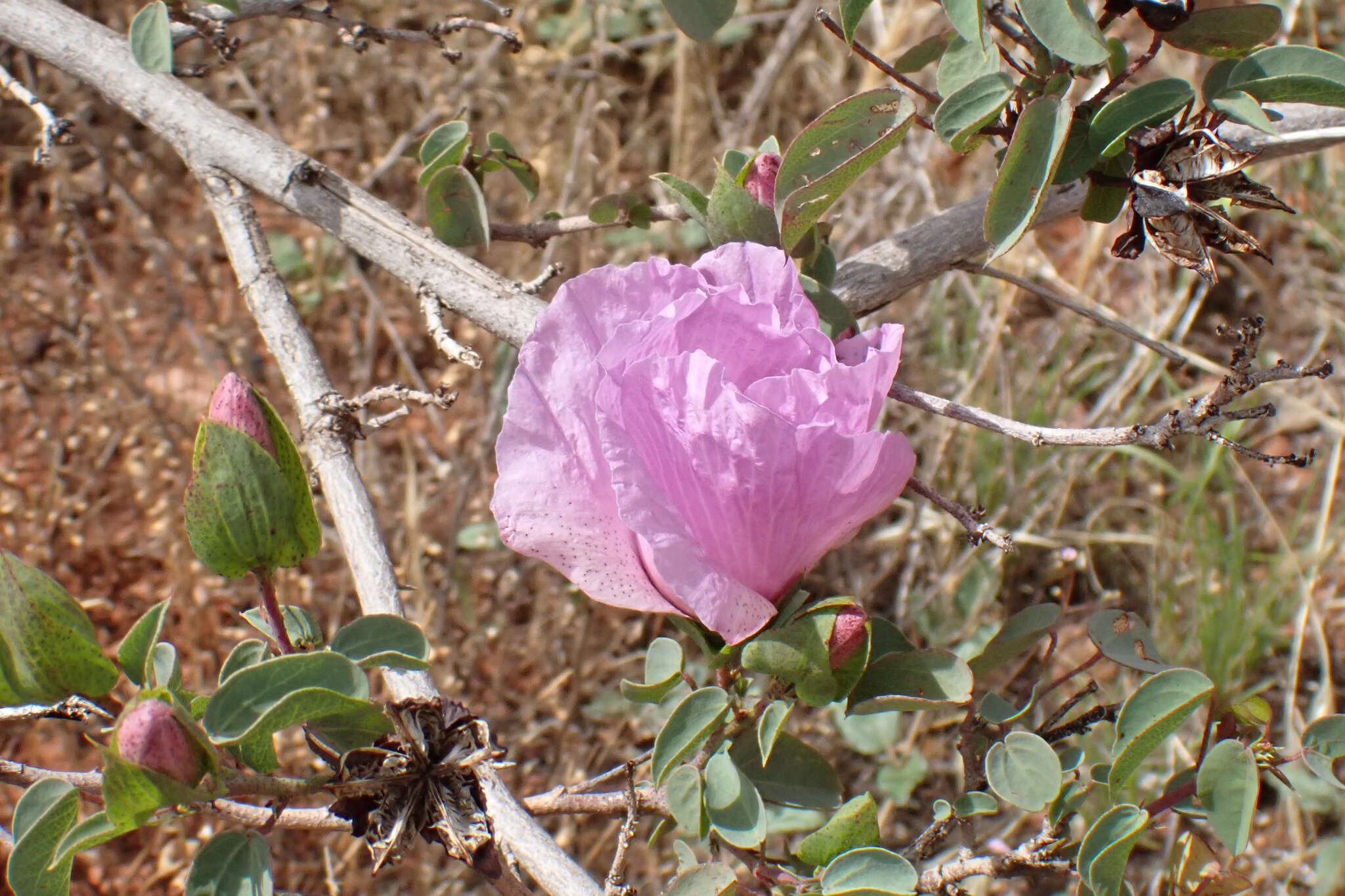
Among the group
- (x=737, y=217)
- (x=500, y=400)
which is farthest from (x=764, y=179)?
(x=500, y=400)

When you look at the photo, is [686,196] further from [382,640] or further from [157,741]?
[157,741]

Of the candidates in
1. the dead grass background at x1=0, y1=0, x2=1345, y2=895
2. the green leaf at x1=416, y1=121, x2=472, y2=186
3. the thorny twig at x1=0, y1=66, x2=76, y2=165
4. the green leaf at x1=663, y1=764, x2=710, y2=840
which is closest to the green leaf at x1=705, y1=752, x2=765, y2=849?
the green leaf at x1=663, y1=764, x2=710, y2=840

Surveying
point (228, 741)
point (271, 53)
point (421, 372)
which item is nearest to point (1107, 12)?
point (228, 741)

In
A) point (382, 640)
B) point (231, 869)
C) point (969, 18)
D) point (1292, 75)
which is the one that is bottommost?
point (231, 869)

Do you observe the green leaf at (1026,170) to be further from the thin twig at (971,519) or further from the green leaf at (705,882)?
the green leaf at (705,882)

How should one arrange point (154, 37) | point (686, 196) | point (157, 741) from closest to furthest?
1. point (157, 741)
2. point (686, 196)
3. point (154, 37)

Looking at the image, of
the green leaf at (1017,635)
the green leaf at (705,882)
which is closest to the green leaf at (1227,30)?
the green leaf at (1017,635)

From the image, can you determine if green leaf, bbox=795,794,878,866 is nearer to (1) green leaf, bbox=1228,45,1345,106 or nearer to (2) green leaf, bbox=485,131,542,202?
(1) green leaf, bbox=1228,45,1345,106
